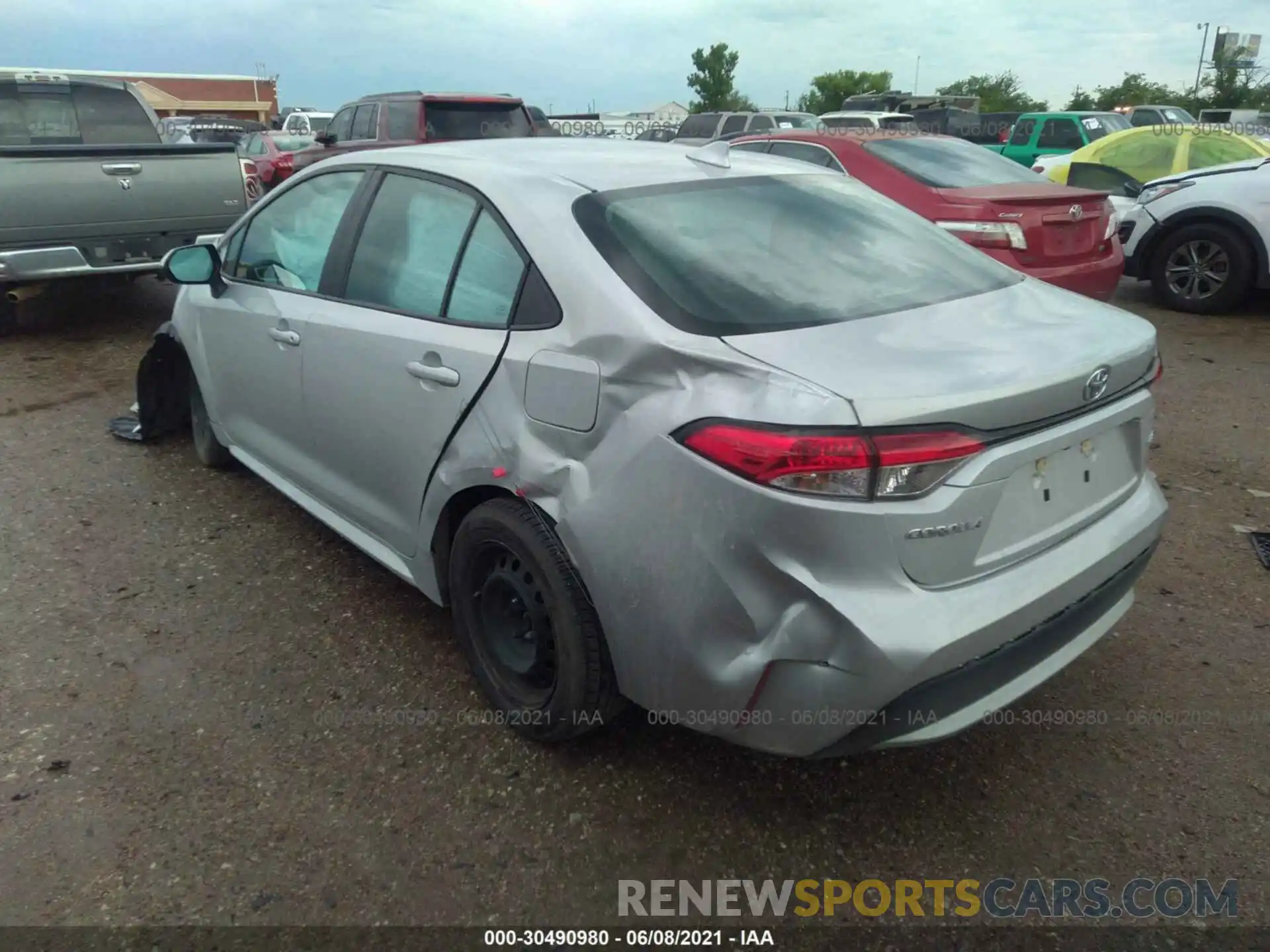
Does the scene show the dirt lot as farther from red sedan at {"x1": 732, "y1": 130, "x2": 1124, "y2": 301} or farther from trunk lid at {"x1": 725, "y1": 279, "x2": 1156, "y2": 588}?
red sedan at {"x1": 732, "y1": 130, "x2": 1124, "y2": 301}

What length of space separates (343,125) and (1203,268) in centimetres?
1052

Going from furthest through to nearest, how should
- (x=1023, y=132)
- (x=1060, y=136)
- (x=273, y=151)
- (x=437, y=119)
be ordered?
(x=1023, y=132), (x=273, y=151), (x=1060, y=136), (x=437, y=119)

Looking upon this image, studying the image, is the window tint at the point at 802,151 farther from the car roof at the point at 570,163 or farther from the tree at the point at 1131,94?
the tree at the point at 1131,94

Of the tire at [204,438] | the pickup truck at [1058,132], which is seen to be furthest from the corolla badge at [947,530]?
the pickup truck at [1058,132]

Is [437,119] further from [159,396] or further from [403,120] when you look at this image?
[159,396]

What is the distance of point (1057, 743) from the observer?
9.02 feet

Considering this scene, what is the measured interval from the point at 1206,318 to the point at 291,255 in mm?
7409

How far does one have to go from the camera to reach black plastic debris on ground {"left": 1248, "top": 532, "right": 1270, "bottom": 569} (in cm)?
377

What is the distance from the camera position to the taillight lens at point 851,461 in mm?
1923

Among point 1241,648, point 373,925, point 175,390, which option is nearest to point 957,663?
point 373,925

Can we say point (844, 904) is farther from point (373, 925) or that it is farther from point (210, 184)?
point (210, 184)

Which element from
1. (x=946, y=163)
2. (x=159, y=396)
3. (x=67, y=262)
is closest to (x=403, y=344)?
(x=159, y=396)

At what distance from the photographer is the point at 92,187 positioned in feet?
21.4

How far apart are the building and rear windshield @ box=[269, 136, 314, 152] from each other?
3646 centimetres
